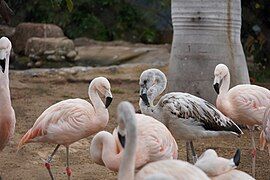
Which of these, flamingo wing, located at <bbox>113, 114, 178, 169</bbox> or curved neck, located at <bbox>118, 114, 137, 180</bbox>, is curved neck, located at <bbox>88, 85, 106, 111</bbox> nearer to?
flamingo wing, located at <bbox>113, 114, 178, 169</bbox>

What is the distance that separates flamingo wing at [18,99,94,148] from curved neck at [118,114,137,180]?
6.15ft

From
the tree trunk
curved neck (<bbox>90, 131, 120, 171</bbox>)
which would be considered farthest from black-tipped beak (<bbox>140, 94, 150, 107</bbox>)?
the tree trunk

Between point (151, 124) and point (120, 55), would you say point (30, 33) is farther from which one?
point (151, 124)

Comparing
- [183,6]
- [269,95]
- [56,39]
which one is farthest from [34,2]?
[269,95]

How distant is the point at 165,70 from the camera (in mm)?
11203

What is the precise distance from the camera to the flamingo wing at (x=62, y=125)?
195 inches

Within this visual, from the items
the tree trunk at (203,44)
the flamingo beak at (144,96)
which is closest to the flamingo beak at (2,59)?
the flamingo beak at (144,96)

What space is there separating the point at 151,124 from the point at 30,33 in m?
12.0

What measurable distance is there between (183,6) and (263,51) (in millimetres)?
4392

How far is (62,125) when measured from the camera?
4.95 m

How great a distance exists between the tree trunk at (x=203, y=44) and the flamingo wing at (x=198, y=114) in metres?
2.03

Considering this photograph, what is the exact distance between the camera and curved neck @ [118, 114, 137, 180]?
2996mm

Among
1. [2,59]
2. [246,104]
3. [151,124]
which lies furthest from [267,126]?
[2,59]

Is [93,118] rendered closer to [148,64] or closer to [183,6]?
[183,6]
